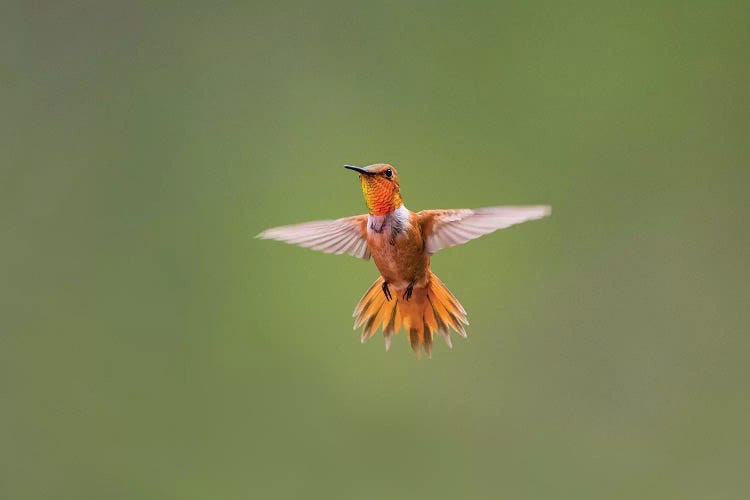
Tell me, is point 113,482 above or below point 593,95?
below

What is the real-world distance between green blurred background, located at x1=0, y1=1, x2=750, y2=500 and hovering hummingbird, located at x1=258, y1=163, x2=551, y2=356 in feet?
5.16

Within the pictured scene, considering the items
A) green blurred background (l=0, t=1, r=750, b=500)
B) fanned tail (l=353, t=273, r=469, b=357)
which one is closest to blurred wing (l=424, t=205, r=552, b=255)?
fanned tail (l=353, t=273, r=469, b=357)

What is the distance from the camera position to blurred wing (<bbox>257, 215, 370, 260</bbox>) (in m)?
0.94

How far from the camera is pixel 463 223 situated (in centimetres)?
89

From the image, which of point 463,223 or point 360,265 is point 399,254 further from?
point 360,265

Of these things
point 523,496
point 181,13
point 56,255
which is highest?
point 181,13

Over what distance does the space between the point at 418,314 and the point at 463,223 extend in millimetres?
304

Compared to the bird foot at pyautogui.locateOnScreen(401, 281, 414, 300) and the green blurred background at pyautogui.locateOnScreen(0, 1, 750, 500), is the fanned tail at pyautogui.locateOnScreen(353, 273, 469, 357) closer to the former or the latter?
the bird foot at pyautogui.locateOnScreen(401, 281, 414, 300)

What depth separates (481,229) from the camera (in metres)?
0.83

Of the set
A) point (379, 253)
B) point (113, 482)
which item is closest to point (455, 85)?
point (113, 482)

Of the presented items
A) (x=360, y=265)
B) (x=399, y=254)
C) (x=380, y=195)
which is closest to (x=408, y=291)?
(x=399, y=254)

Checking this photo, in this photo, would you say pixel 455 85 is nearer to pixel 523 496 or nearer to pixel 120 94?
pixel 120 94

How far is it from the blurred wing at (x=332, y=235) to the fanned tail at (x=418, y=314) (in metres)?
0.10

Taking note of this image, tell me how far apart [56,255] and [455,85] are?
1444 millimetres
